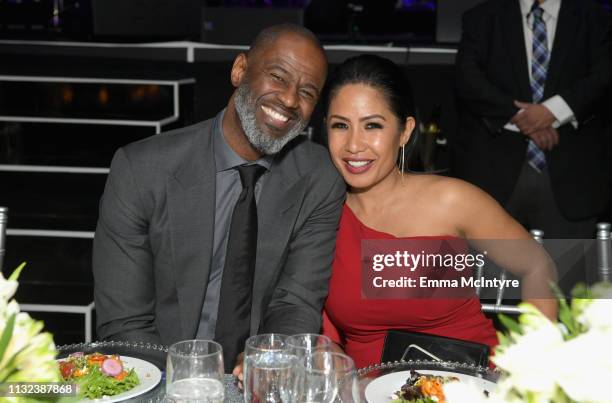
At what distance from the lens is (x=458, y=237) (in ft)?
7.89

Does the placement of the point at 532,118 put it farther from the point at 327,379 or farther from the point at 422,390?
the point at 327,379

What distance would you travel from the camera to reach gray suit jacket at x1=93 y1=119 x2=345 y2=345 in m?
1.98

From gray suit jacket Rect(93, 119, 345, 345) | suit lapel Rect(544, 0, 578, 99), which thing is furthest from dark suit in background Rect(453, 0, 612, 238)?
gray suit jacket Rect(93, 119, 345, 345)

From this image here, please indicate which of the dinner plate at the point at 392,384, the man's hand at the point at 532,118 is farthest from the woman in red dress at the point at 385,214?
the man's hand at the point at 532,118

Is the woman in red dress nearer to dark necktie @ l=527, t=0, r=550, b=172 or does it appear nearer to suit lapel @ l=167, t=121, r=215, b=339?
suit lapel @ l=167, t=121, r=215, b=339

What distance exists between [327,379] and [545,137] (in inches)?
103

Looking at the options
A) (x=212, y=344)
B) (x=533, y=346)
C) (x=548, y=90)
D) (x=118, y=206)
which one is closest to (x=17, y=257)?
(x=118, y=206)

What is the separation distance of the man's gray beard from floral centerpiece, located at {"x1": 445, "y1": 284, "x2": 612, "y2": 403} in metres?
1.31

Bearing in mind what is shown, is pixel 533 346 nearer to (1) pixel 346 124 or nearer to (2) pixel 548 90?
(1) pixel 346 124

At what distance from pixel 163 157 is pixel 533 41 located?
2131mm

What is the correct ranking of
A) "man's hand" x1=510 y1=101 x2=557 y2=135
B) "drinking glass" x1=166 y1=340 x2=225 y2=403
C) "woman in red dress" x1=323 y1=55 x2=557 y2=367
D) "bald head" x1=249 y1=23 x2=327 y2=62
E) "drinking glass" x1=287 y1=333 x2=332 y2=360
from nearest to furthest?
"drinking glass" x1=166 y1=340 x2=225 y2=403 < "drinking glass" x1=287 y1=333 x2=332 y2=360 < "bald head" x1=249 y1=23 x2=327 y2=62 < "woman in red dress" x1=323 y1=55 x2=557 y2=367 < "man's hand" x1=510 y1=101 x2=557 y2=135

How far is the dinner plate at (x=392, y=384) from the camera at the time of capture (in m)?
1.38

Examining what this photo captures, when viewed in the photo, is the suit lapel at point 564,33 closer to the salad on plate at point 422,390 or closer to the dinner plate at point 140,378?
the salad on plate at point 422,390

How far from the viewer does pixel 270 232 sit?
208cm
